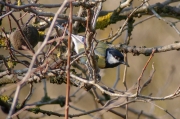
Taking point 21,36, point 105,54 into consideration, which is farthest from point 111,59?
point 21,36

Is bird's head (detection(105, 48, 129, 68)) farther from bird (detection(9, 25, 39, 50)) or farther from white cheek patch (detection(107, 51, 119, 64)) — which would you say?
bird (detection(9, 25, 39, 50))

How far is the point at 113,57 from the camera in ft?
11.7

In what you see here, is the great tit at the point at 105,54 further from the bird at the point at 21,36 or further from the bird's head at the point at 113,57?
the bird at the point at 21,36

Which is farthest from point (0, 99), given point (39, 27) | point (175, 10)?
point (175, 10)

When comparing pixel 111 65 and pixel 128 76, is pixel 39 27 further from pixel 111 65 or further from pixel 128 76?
pixel 128 76

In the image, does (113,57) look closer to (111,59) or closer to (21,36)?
(111,59)

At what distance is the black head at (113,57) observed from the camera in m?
3.47

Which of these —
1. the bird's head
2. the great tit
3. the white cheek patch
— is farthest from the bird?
the white cheek patch

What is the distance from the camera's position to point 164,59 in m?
6.72

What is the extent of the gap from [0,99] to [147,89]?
395 centimetres

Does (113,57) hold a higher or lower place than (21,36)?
lower

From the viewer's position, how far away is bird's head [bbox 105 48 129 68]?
347 cm

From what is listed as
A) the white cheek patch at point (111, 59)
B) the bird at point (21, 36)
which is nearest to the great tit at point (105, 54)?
the white cheek patch at point (111, 59)

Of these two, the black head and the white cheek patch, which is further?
the white cheek patch
